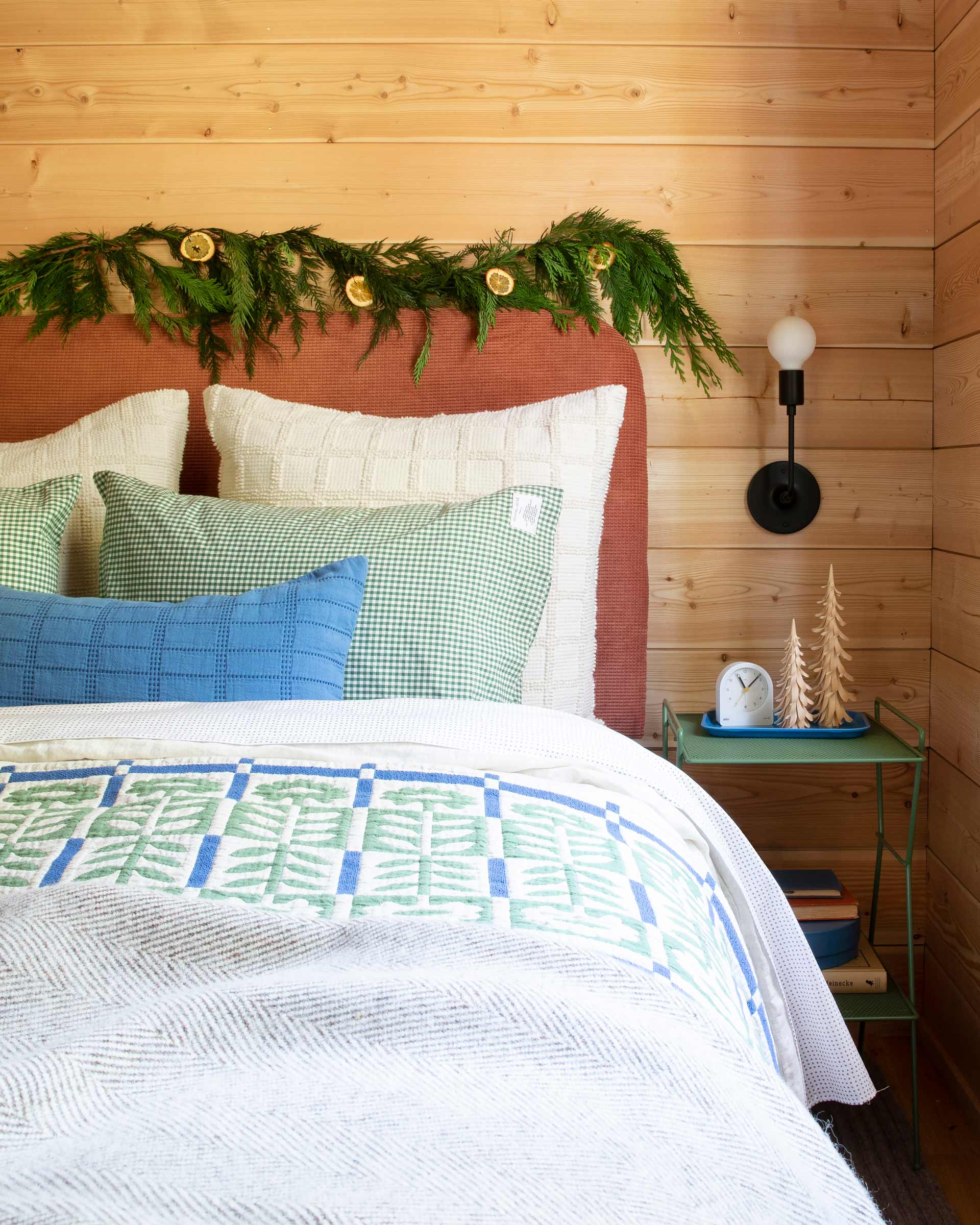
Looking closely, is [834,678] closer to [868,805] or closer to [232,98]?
[868,805]

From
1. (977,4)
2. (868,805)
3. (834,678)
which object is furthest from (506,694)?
(977,4)

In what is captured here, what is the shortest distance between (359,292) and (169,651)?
0.94 metres

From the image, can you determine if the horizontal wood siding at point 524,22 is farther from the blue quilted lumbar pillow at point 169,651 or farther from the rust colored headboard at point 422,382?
the blue quilted lumbar pillow at point 169,651

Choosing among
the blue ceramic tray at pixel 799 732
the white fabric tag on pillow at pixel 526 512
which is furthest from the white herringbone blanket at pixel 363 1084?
the blue ceramic tray at pixel 799 732

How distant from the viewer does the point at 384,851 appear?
81cm

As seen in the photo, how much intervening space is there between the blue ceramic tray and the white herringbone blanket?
3.67ft

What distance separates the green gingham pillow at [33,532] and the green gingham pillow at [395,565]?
76 millimetres

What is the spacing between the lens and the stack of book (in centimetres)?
171

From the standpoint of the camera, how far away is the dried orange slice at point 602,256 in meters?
1.82

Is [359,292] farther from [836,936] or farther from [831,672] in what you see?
[836,936]

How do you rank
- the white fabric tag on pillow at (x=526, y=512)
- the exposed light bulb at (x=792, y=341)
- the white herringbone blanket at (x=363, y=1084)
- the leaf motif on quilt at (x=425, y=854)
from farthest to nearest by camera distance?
the exposed light bulb at (x=792, y=341) → the white fabric tag on pillow at (x=526, y=512) → the leaf motif on quilt at (x=425, y=854) → the white herringbone blanket at (x=363, y=1084)

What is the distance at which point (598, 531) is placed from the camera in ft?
5.39

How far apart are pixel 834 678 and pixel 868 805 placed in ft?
1.26

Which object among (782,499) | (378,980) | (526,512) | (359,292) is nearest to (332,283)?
(359,292)
